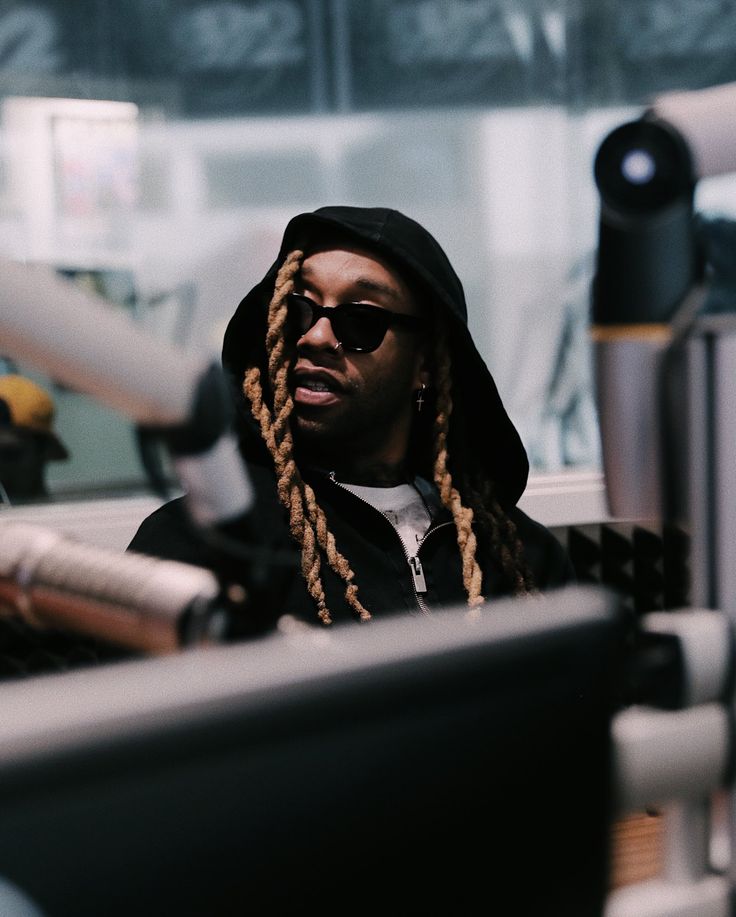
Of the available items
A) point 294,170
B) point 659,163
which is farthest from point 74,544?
point 294,170

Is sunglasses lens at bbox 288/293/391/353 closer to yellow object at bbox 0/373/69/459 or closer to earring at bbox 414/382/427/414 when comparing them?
earring at bbox 414/382/427/414

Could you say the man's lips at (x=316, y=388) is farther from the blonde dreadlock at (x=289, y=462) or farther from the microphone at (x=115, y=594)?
the microphone at (x=115, y=594)

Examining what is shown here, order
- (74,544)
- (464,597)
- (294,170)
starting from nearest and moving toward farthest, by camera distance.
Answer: (74,544)
(464,597)
(294,170)

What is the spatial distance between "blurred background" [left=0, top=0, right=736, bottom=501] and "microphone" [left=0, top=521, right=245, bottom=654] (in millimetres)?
3009

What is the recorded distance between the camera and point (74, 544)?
44 cm

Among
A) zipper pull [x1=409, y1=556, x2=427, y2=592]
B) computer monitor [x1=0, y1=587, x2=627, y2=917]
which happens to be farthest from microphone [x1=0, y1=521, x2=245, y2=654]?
zipper pull [x1=409, y1=556, x2=427, y2=592]

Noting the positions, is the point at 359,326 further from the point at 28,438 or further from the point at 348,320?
the point at 28,438

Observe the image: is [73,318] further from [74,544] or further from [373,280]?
[373,280]

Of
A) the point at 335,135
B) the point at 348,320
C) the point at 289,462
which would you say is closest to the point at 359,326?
the point at 348,320

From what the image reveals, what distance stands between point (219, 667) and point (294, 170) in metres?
Result: 4.13

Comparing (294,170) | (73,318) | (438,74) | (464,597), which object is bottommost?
(464,597)

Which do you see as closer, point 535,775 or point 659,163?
point 535,775

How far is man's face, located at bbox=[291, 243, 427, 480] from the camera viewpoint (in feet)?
5.23

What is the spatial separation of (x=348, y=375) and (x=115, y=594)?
4.04 ft
